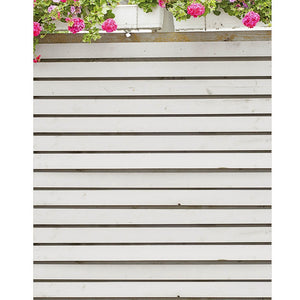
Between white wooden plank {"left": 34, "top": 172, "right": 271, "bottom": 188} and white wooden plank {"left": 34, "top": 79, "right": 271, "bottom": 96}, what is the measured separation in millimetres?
525

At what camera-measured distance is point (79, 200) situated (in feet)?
8.14

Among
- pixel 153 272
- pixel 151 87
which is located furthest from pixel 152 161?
pixel 153 272

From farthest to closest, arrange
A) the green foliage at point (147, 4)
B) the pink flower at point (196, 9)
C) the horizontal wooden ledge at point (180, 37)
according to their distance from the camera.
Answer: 1. the horizontal wooden ledge at point (180, 37)
2. the green foliage at point (147, 4)
3. the pink flower at point (196, 9)

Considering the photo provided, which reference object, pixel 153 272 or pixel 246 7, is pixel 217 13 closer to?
pixel 246 7

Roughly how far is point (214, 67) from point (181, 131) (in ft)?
1.52

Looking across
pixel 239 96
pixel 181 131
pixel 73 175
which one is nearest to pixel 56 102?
pixel 73 175

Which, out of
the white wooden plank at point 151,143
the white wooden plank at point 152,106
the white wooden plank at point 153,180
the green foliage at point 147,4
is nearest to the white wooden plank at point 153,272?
the white wooden plank at point 153,180

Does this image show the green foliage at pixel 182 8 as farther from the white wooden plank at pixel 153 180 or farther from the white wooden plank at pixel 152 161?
the white wooden plank at pixel 153 180

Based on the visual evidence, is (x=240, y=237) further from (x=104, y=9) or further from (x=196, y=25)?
(x=104, y=9)

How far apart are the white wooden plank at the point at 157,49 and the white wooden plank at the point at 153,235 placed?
3.71 ft

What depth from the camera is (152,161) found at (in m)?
2.47

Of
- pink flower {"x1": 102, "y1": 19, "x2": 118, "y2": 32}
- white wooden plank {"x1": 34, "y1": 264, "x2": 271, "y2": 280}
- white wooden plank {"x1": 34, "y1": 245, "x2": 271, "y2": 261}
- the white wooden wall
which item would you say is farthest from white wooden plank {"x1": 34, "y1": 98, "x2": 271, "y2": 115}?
white wooden plank {"x1": 34, "y1": 264, "x2": 271, "y2": 280}

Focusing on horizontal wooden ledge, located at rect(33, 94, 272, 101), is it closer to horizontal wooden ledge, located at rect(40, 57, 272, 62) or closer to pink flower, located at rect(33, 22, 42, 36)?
horizontal wooden ledge, located at rect(40, 57, 272, 62)

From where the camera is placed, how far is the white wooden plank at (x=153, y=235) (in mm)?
2461
